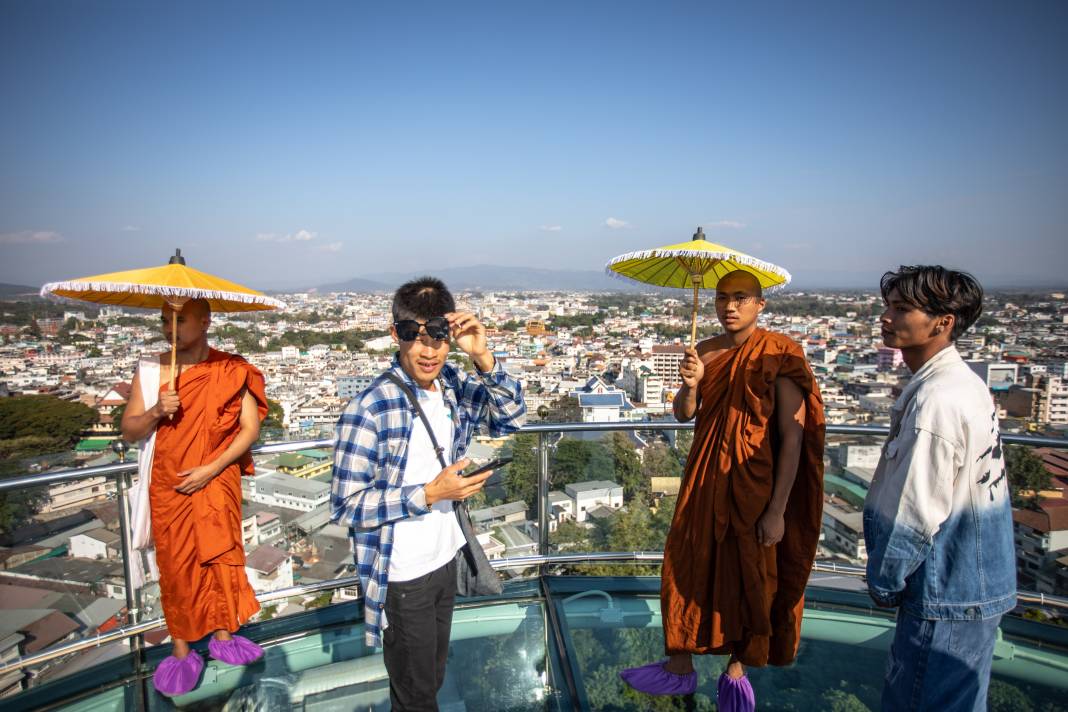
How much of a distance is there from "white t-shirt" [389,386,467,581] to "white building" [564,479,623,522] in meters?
1.21

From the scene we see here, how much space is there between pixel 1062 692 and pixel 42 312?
49.1 meters

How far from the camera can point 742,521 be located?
1910mm

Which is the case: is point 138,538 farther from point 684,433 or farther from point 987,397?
point 987,397

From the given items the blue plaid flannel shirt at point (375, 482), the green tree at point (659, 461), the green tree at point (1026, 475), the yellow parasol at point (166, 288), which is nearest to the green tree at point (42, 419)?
the yellow parasol at point (166, 288)

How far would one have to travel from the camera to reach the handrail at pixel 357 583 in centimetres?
207

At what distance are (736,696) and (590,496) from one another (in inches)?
42.0

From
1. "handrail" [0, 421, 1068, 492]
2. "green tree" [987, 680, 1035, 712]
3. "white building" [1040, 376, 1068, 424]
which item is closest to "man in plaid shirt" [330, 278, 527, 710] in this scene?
"handrail" [0, 421, 1068, 492]

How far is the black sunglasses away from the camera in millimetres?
1563

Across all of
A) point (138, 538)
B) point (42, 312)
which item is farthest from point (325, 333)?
point (138, 538)

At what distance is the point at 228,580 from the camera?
2.21 m

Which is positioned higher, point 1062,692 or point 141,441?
point 141,441

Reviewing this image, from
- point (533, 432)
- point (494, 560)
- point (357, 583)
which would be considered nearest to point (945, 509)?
point (533, 432)

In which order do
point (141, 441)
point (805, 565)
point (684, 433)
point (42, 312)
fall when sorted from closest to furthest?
point (805, 565)
point (141, 441)
point (684, 433)
point (42, 312)

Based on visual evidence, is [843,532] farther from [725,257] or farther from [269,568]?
[269,568]
